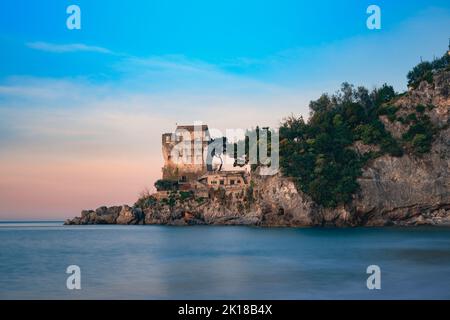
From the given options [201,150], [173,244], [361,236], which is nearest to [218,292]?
[173,244]

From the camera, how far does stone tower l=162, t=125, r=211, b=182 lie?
335 feet

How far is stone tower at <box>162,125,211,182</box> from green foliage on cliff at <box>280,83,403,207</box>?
28748mm

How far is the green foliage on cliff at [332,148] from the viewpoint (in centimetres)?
6775

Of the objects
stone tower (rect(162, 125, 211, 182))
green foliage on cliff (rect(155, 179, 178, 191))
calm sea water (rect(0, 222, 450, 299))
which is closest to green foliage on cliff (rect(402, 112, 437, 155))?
calm sea water (rect(0, 222, 450, 299))

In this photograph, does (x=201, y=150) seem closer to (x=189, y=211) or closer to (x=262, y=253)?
(x=189, y=211)

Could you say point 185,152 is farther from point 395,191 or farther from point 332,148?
point 395,191

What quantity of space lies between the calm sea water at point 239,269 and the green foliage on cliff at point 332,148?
15494 millimetres

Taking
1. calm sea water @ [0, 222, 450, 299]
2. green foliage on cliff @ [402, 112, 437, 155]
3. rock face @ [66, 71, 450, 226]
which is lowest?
calm sea water @ [0, 222, 450, 299]

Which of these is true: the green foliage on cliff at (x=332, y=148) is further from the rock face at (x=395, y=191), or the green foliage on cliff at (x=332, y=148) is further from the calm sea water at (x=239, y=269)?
the calm sea water at (x=239, y=269)

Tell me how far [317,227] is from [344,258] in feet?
109

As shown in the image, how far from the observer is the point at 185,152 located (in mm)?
105312

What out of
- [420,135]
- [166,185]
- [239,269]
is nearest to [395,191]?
[420,135]

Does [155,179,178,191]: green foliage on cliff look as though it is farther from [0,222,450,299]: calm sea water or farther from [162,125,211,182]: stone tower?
[0,222,450,299]: calm sea water
